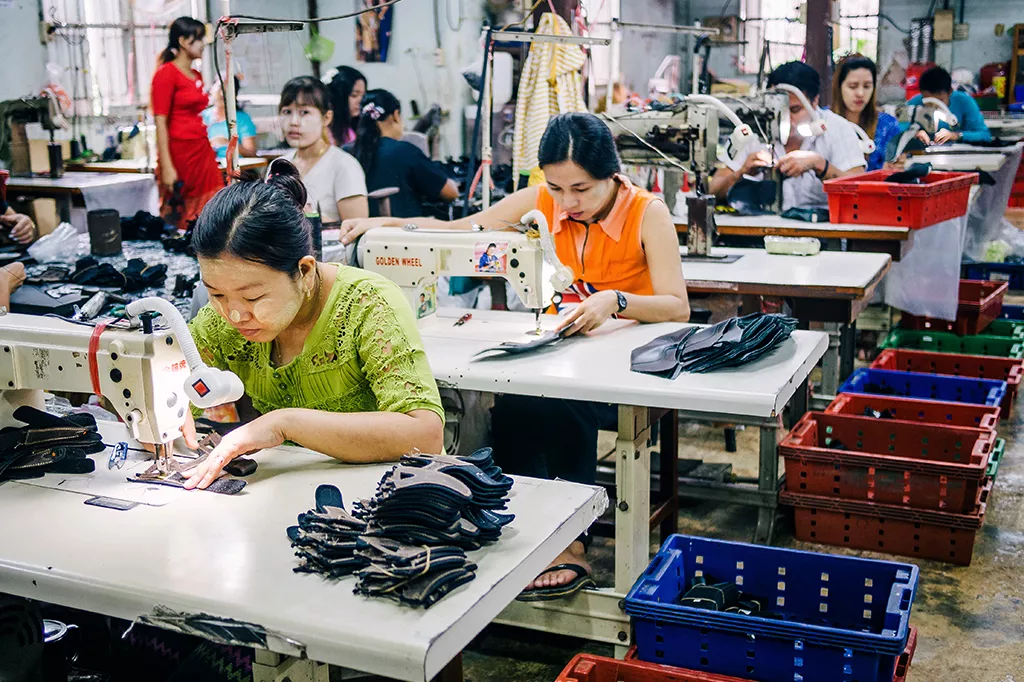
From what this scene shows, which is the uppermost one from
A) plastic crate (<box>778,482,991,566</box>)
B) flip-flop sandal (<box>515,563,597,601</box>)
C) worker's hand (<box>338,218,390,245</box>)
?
worker's hand (<box>338,218,390,245</box>)

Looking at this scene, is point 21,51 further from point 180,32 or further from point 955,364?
point 955,364

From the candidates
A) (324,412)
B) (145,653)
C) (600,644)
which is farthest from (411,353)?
(600,644)

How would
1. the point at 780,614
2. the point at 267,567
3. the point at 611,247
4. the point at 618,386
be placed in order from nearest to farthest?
1. the point at 267,567
2. the point at 618,386
3. the point at 780,614
4. the point at 611,247

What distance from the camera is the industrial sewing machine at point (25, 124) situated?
549cm

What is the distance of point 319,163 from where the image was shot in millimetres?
4359

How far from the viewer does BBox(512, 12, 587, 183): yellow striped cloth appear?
486 cm

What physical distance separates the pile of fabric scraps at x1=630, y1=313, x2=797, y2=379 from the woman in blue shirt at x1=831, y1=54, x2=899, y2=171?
382 centimetres

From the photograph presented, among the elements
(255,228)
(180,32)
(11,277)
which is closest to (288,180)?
(255,228)

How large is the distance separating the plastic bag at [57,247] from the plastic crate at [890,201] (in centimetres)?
298

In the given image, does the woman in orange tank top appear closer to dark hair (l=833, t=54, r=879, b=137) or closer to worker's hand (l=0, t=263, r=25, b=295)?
worker's hand (l=0, t=263, r=25, b=295)

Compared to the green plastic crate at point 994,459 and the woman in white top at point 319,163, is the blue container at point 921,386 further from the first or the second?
the woman in white top at point 319,163

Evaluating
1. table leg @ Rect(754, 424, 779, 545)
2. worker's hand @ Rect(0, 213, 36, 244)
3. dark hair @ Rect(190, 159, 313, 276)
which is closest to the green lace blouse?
dark hair @ Rect(190, 159, 313, 276)

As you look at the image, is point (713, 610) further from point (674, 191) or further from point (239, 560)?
point (674, 191)

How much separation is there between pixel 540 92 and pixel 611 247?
209cm
